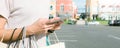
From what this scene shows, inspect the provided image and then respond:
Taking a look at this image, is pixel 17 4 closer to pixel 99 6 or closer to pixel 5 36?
pixel 5 36

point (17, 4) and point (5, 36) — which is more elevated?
point (17, 4)

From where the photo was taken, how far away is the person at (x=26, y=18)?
189cm

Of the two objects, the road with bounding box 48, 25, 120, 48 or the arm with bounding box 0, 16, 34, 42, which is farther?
the road with bounding box 48, 25, 120, 48

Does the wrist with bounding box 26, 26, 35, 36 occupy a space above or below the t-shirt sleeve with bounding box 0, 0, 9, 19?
below

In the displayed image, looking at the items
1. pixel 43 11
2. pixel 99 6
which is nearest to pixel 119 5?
pixel 99 6

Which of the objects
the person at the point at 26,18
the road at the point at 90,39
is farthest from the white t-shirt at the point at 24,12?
the road at the point at 90,39

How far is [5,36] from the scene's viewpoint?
6.23 feet

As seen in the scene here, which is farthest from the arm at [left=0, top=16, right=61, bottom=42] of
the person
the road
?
the road

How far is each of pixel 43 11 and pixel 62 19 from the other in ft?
0.50

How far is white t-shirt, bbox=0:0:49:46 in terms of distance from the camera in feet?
6.40

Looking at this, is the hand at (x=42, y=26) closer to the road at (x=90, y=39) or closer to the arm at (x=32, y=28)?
the arm at (x=32, y=28)

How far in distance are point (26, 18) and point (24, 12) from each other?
3cm

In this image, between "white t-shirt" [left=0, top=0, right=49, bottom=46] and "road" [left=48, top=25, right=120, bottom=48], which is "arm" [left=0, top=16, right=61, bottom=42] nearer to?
"white t-shirt" [left=0, top=0, right=49, bottom=46]

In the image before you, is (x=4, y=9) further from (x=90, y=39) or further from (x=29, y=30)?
(x=90, y=39)
